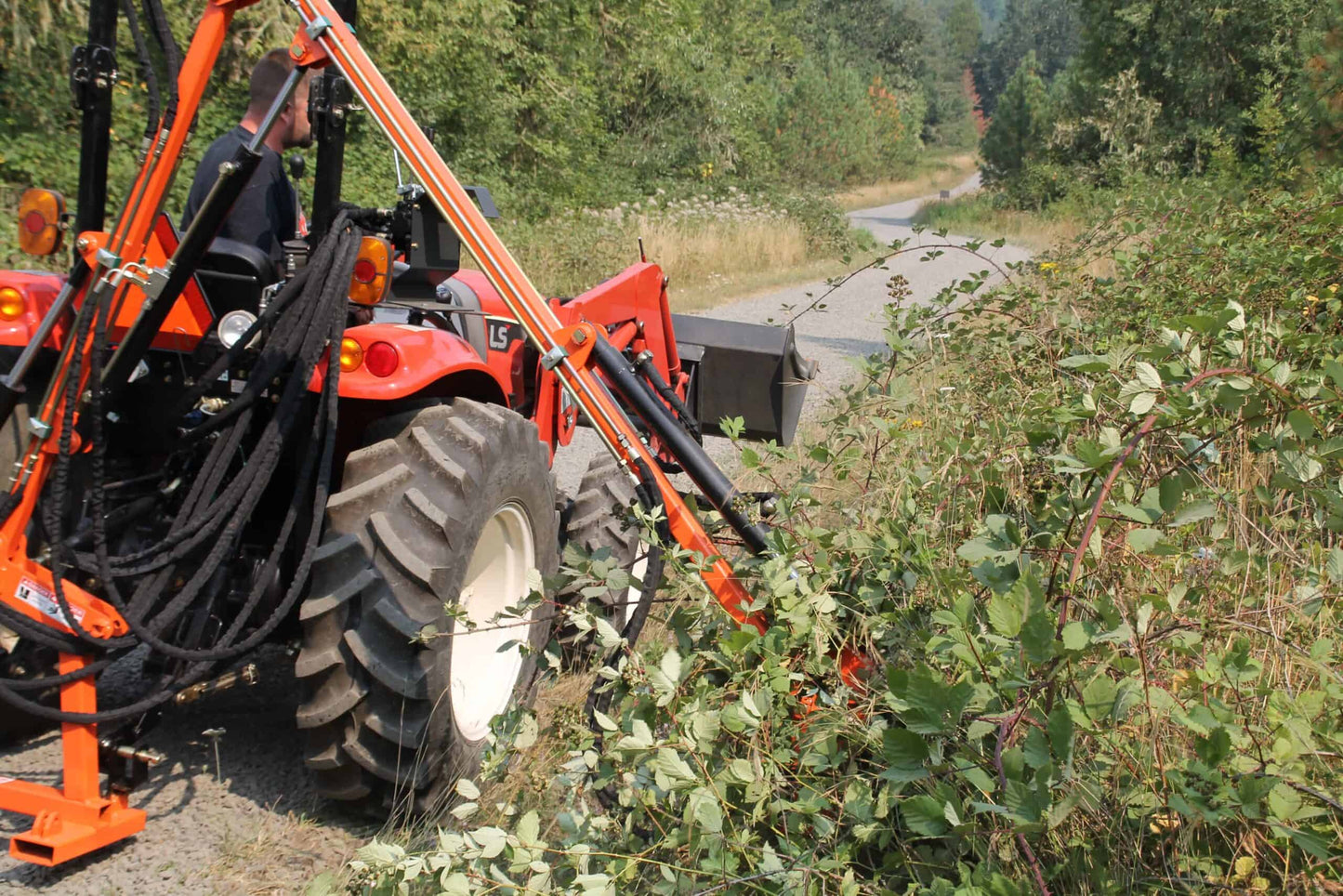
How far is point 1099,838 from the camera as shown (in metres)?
2.14

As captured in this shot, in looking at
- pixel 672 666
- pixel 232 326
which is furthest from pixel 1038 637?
pixel 232 326

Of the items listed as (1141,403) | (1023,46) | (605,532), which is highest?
(1023,46)

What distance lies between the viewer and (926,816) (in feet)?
6.57

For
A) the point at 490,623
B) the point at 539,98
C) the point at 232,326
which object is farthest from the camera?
the point at 539,98

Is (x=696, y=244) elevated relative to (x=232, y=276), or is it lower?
lower

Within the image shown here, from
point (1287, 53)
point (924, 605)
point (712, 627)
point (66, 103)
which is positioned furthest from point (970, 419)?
point (1287, 53)

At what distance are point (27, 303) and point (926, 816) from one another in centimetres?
256

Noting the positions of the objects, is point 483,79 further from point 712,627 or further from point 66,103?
point 712,627

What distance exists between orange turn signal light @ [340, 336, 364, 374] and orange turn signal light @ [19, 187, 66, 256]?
0.69m

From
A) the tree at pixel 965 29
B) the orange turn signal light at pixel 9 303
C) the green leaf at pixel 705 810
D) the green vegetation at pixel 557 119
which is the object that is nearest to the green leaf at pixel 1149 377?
the green leaf at pixel 705 810

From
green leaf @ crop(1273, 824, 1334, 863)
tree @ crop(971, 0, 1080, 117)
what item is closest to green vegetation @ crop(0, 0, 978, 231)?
green leaf @ crop(1273, 824, 1334, 863)

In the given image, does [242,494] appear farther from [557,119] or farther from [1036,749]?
[557,119]

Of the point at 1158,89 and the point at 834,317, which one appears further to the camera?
the point at 1158,89

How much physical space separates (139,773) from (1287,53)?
93.0 ft
